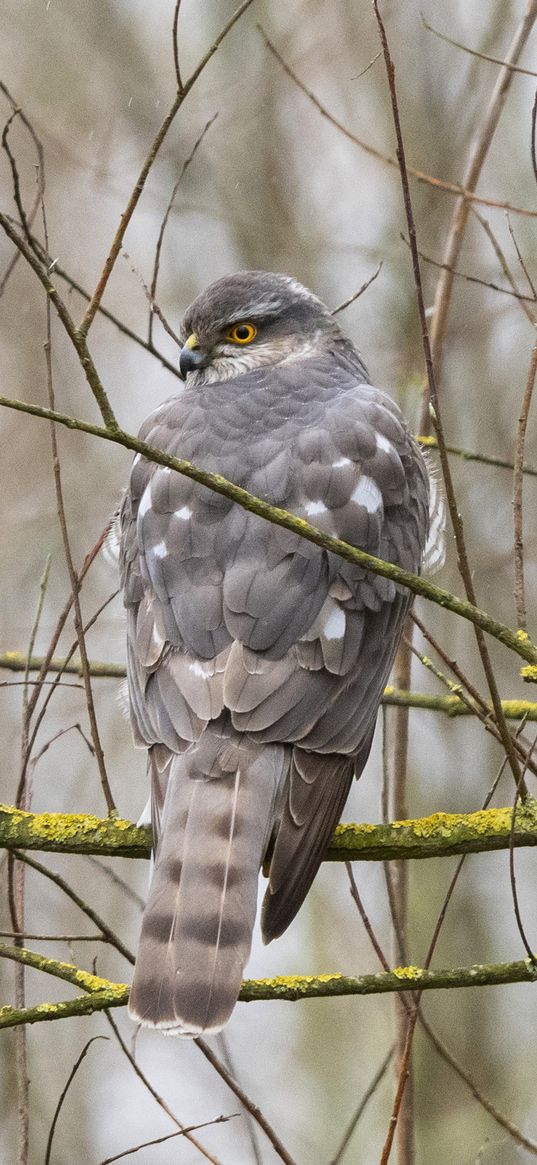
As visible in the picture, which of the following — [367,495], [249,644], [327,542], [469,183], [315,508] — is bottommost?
[327,542]

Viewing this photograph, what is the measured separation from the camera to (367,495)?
415 cm

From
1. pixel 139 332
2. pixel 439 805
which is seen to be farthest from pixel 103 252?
pixel 439 805

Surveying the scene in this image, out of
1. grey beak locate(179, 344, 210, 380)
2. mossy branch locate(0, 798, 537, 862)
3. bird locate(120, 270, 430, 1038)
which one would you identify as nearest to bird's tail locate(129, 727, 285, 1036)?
bird locate(120, 270, 430, 1038)

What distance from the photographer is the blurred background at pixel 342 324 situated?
320 inches

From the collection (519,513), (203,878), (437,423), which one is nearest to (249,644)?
(203,878)

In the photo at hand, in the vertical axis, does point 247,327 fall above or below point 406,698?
above

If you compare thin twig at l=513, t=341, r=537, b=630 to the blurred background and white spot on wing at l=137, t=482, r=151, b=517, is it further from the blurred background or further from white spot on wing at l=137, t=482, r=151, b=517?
the blurred background

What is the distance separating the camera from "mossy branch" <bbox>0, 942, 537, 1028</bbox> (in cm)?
293

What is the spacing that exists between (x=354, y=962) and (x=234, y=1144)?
4.95 ft

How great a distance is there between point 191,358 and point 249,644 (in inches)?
65.8

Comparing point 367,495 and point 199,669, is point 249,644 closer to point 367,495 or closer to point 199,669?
point 199,669

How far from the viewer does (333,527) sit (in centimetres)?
399

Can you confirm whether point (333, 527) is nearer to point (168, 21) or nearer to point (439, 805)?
point (439, 805)

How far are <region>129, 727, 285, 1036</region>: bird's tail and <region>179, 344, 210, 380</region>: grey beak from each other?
6.11 feet
